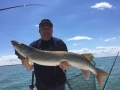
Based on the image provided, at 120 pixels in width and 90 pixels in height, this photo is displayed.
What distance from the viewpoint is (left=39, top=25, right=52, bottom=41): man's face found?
4809 millimetres

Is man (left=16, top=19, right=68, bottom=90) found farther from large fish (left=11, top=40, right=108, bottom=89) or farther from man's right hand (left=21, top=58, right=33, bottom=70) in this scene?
large fish (left=11, top=40, right=108, bottom=89)

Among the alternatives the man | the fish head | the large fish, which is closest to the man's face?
the man

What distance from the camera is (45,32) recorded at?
4832mm

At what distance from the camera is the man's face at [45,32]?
481 centimetres

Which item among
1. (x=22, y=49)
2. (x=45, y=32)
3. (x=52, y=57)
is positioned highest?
(x=45, y=32)

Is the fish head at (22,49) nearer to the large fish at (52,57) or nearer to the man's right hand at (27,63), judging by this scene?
the large fish at (52,57)

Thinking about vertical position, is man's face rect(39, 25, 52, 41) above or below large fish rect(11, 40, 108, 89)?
above

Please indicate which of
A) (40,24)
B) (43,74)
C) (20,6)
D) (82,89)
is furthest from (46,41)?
(82,89)

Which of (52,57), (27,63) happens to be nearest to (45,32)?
(52,57)

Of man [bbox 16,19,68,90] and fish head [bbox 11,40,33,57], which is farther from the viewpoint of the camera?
man [bbox 16,19,68,90]

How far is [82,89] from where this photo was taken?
23.6ft

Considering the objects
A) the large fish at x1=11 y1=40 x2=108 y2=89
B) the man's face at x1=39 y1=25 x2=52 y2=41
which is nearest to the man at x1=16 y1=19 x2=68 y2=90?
the man's face at x1=39 y1=25 x2=52 y2=41

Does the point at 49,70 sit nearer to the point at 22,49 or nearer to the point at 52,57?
the point at 52,57

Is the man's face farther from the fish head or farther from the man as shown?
the fish head
